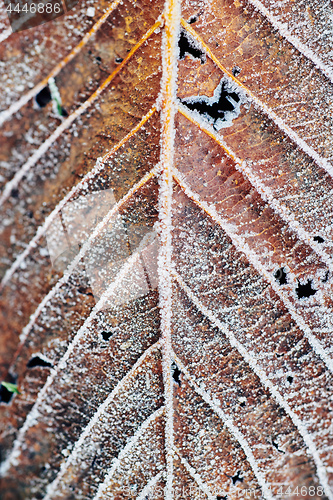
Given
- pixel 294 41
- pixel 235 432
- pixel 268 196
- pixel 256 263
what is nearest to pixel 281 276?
pixel 256 263

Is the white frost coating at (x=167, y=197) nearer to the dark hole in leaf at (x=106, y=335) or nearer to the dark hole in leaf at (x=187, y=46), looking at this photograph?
the dark hole in leaf at (x=187, y=46)

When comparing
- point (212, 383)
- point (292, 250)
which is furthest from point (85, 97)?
point (212, 383)

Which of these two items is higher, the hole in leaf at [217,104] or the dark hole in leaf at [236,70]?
the dark hole in leaf at [236,70]

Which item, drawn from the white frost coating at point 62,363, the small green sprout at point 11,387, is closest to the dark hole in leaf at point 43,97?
the white frost coating at point 62,363

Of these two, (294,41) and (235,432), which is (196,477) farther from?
(294,41)

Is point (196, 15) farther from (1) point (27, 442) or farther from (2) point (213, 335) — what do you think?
(1) point (27, 442)

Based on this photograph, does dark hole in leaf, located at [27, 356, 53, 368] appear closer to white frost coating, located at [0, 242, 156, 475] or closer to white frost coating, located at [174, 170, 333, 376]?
white frost coating, located at [0, 242, 156, 475]

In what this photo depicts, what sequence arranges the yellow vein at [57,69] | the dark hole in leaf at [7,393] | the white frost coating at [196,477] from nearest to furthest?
1. the yellow vein at [57,69]
2. the dark hole in leaf at [7,393]
3. the white frost coating at [196,477]
